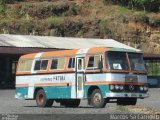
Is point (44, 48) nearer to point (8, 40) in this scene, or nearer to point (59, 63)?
point (8, 40)

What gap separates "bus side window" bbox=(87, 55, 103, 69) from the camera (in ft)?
74.8

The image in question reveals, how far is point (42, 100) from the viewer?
Result: 25.9m

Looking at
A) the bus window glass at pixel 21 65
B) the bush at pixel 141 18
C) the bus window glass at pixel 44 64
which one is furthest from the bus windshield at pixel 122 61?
the bush at pixel 141 18

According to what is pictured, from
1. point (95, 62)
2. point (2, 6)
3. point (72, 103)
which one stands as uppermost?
point (2, 6)

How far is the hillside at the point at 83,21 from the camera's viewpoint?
72.1 meters

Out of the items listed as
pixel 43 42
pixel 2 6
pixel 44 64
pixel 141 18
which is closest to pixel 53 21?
pixel 2 6

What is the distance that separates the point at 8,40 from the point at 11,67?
14.1 feet

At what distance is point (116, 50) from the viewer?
23.0 metres

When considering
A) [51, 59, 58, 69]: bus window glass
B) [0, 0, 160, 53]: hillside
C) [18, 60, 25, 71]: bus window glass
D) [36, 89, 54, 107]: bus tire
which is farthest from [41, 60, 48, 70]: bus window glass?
[0, 0, 160, 53]: hillside

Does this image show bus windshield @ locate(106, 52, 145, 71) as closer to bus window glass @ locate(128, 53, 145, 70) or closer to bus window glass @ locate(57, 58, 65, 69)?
bus window glass @ locate(128, 53, 145, 70)

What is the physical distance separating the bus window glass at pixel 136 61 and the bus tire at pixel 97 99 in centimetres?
174

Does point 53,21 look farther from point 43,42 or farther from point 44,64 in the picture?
point 44,64

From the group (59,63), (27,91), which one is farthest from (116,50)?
(27,91)

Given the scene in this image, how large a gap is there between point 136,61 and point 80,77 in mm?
2414
